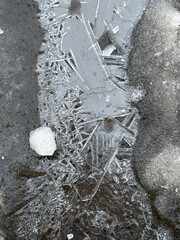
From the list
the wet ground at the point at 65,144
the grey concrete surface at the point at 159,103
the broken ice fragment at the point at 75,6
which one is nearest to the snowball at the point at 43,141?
the wet ground at the point at 65,144

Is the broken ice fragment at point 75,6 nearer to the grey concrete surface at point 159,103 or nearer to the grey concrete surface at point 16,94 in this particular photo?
the grey concrete surface at point 16,94

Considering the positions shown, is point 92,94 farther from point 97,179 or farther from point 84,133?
point 97,179

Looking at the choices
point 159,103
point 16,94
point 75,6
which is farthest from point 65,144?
point 75,6

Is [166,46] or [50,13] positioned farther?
[50,13]

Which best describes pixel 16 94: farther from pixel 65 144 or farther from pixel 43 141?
pixel 65 144

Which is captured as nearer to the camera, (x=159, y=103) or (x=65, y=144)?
(x=159, y=103)

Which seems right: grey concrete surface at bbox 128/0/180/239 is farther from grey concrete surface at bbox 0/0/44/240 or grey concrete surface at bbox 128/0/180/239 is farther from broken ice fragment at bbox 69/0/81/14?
grey concrete surface at bbox 0/0/44/240

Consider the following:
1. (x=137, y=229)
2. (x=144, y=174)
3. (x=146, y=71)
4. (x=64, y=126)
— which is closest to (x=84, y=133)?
(x=64, y=126)
